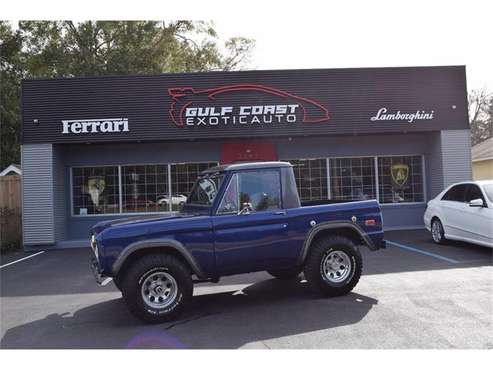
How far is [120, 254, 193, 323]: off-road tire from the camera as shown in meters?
6.07

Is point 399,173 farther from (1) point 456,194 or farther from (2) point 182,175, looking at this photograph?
(2) point 182,175

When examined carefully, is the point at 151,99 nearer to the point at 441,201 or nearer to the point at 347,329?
the point at 441,201

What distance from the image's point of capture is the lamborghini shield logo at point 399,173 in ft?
52.8

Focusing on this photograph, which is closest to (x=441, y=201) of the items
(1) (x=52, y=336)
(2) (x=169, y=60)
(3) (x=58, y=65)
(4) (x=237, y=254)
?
(4) (x=237, y=254)

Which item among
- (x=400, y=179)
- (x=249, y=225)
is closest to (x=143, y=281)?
(x=249, y=225)

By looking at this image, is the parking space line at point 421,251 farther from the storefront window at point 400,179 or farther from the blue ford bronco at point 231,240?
the storefront window at point 400,179

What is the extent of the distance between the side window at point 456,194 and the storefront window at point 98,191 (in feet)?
33.1

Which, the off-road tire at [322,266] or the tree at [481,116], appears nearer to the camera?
the off-road tire at [322,266]

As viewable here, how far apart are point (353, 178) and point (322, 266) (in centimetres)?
949

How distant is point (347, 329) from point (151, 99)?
10.9 m

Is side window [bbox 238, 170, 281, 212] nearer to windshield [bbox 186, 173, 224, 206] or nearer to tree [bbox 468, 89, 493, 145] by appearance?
windshield [bbox 186, 173, 224, 206]

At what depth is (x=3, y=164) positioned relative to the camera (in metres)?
31.7

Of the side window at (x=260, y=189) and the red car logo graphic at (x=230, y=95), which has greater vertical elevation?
the red car logo graphic at (x=230, y=95)

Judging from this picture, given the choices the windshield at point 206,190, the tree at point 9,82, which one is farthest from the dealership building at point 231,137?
the tree at point 9,82
